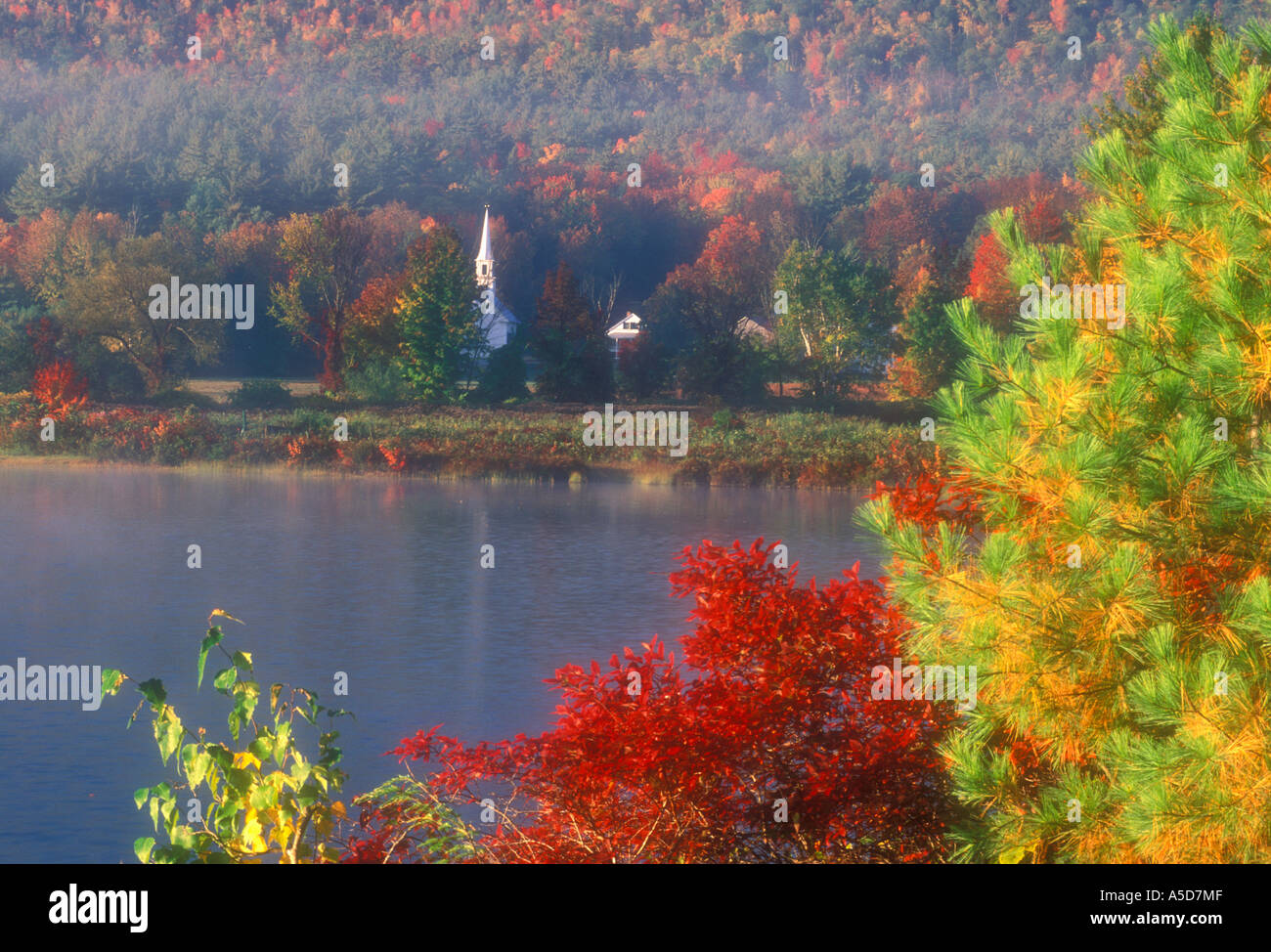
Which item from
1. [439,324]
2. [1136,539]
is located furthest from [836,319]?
[1136,539]

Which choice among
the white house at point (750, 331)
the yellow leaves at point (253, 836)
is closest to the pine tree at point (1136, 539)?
the yellow leaves at point (253, 836)

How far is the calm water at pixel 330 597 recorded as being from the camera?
11.4 metres

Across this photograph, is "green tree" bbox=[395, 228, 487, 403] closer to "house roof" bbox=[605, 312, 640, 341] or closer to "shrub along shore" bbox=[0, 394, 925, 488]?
"shrub along shore" bbox=[0, 394, 925, 488]

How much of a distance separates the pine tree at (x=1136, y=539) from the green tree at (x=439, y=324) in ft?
139

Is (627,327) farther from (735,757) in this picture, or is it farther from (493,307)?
(735,757)

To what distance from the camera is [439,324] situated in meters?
49.1

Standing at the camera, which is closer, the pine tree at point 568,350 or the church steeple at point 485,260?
the pine tree at point 568,350

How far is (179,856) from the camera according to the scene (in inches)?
210

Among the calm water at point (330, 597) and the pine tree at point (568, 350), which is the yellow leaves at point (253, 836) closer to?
the calm water at point (330, 597)

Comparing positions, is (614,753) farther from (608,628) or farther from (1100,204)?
(608,628)

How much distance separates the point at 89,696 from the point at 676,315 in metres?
53.8

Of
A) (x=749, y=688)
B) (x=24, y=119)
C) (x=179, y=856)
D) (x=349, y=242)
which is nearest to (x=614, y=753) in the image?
(x=749, y=688)

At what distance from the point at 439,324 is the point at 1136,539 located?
146 feet

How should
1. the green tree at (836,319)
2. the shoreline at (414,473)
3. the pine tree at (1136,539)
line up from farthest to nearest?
the green tree at (836,319), the shoreline at (414,473), the pine tree at (1136,539)
